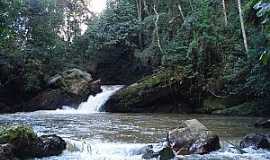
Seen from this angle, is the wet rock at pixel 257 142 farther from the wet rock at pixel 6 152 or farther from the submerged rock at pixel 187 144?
the wet rock at pixel 6 152

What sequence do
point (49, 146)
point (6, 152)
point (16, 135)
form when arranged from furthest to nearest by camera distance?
point (49, 146), point (16, 135), point (6, 152)

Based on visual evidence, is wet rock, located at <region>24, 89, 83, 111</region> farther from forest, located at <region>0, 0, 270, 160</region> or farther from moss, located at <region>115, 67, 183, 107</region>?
moss, located at <region>115, 67, 183, 107</region>

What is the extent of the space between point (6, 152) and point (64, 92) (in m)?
14.7

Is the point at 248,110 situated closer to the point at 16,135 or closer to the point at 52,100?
the point at 52,100

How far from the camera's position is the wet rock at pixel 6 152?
829 centimetres

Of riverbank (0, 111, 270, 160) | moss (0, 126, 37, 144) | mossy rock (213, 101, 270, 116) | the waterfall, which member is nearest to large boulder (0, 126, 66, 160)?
moss (0, 126, 37, 144)

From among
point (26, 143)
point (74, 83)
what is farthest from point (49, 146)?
point (74, 83)

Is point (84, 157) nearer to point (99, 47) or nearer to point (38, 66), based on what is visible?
point (38, 66)

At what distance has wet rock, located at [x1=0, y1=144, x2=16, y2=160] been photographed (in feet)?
27.2

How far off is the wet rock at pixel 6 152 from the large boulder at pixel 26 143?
0.12 m

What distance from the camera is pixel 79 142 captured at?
1039cm

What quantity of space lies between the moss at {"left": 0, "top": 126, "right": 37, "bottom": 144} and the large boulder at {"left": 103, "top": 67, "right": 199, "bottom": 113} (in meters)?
11.6

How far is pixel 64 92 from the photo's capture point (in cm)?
2302

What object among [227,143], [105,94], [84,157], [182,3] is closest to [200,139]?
[227,143]
